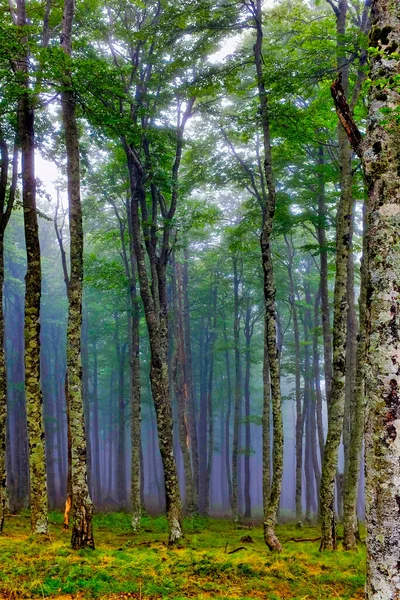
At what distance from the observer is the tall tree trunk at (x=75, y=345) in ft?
28.2

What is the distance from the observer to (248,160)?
18016 millimetres

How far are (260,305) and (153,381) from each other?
61.4ft

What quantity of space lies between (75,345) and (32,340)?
1.17 m

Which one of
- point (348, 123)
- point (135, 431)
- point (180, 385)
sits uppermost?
point (348, 123)

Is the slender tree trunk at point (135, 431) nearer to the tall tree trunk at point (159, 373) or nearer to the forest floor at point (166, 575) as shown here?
the tall tree trunk at point (159, 373)

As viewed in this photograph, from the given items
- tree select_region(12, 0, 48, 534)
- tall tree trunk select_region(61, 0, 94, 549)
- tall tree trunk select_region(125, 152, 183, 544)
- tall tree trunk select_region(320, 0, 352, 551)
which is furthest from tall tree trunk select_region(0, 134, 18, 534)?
tall tree trunk select_region(320, 0, 352, 551)

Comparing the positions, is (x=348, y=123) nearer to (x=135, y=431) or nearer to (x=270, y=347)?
(x=270, y=347)

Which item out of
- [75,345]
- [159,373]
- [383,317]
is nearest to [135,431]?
[159,373]

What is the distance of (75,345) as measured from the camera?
9.23 meters

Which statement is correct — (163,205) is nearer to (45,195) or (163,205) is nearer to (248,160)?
(45,195)

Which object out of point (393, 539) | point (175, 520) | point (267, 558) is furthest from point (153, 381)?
point (393, 539)

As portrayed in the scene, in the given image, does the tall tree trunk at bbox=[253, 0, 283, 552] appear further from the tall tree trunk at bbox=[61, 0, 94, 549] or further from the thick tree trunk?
the thick tree trunk

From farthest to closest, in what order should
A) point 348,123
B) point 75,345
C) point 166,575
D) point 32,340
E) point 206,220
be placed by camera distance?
point 206,220 < point 32,340 < point 75,345 < point 166,575 < point 348,123

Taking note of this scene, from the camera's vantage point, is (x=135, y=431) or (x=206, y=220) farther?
(x=135, y=431)
